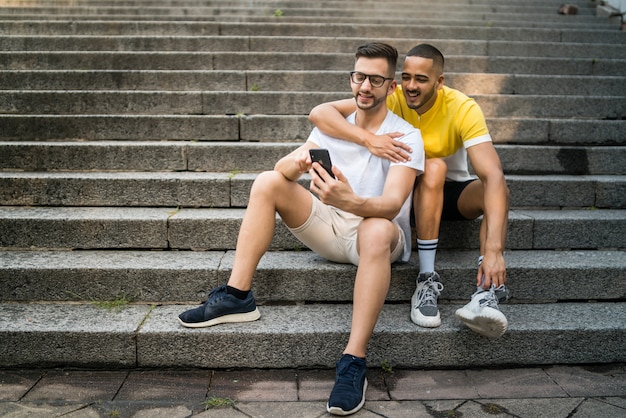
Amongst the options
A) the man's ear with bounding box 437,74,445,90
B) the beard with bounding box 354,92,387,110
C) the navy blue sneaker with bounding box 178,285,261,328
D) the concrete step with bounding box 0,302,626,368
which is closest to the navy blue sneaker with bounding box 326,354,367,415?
the concrete step with bounding box 0,302,626,368

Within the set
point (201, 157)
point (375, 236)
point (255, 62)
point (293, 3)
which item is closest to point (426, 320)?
point (375, 236)

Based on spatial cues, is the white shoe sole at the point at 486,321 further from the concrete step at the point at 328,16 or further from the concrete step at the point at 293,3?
the concrete step at the point at 293,3

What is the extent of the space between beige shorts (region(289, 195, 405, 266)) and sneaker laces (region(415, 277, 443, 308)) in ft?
0.67

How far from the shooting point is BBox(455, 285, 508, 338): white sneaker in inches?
96.0

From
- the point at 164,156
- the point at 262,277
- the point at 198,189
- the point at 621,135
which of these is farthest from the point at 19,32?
the point at 621,135

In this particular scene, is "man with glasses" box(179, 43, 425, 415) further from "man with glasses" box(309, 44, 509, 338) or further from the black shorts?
the black shorts

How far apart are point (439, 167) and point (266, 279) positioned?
109 centimetres

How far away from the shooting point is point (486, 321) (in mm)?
2459

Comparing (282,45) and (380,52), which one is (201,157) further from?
(282,45)

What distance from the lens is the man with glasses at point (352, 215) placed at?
2441mm

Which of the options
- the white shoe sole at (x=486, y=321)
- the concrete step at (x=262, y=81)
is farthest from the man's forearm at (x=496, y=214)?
the concrete step at (x=262, y=81)

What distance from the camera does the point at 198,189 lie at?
3541 mm

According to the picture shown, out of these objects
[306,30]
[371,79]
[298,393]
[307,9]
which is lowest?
[298,393]

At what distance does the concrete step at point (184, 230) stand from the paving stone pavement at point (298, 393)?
855 mm
